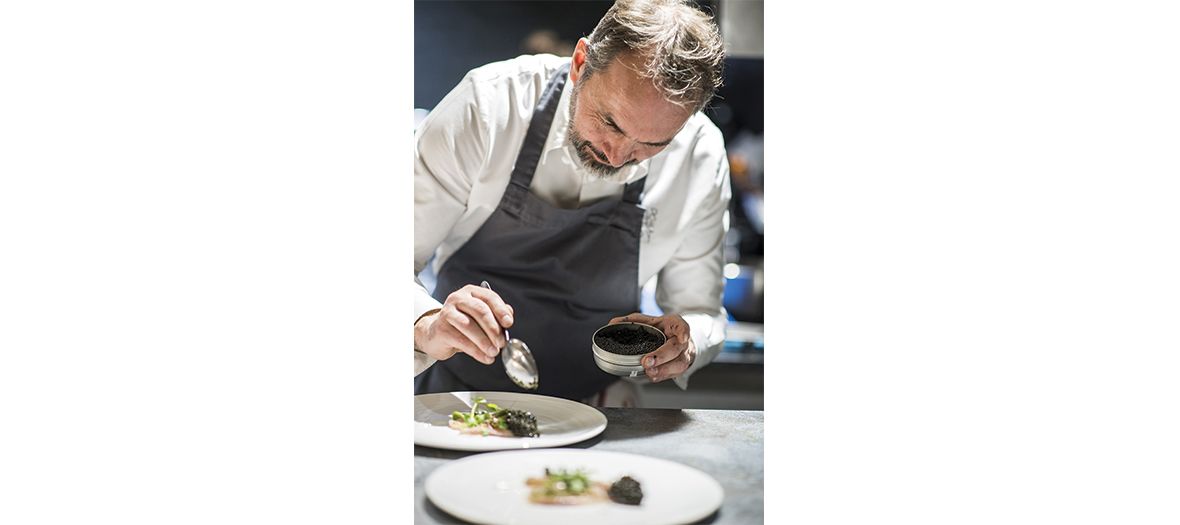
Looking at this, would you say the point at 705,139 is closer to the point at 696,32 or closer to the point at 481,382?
the point at 696,32

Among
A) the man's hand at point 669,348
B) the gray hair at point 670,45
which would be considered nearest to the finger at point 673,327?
the man's hand at point 669,348

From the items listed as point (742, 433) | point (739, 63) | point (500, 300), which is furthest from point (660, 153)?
point (742, 433)

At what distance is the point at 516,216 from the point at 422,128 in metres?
0.22

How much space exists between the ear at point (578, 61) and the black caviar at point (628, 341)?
43 cm

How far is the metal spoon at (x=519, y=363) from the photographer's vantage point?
111 cm

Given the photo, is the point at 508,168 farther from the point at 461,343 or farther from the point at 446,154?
the point at 461,343

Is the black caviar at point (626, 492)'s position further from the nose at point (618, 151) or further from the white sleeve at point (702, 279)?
the nose at point (618, 151)

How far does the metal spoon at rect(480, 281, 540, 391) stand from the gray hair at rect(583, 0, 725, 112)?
0.44 meters

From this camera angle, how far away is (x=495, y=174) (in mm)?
1143

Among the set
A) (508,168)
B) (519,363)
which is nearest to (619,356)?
(519,363)

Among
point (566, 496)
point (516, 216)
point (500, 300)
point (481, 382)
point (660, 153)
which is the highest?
point (660, 153)

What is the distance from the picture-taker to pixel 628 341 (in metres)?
1.12

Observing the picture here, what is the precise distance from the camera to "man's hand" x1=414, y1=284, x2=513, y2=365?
1059 millimetres

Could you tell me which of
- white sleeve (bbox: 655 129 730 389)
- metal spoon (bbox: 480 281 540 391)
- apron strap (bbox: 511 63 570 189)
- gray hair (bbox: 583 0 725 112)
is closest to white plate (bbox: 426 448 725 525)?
metal spoon (bbox: 480 281 540 391)
